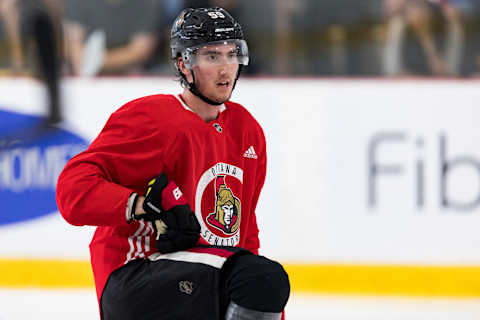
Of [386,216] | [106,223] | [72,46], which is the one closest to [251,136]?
[106,223]

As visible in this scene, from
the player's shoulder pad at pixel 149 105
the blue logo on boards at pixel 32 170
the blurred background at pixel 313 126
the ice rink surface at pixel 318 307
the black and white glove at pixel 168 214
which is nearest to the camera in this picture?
the black and white glove at pixel 168 214

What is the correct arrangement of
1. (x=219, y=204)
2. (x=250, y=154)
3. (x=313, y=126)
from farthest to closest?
(x=313, y=126) < (x=250, y=154) < (x=219, y=204)

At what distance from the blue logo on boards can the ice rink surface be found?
1.25ft

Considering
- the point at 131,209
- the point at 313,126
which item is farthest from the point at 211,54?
the point at 313,126

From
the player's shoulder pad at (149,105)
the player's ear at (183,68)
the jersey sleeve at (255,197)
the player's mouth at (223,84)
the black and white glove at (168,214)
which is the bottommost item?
the jersey sleeve at (255,197)

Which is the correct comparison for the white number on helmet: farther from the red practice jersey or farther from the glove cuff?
the glove cuff

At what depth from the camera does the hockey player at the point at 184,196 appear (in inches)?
57.9

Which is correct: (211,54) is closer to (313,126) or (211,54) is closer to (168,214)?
(168,214)

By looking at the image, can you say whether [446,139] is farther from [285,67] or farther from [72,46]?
[72,46]

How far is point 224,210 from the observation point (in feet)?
5.54

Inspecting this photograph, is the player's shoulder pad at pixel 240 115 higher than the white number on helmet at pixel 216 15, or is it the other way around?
the white number on helmet at pixel 216 15

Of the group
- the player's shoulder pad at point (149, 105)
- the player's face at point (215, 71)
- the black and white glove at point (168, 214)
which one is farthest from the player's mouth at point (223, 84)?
the black and white glove at point (168, 214)

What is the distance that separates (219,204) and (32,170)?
2056 millimetres

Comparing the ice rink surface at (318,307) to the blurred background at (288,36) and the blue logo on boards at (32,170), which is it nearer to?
the blue logo on boards at (32,170)
